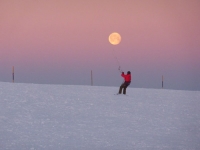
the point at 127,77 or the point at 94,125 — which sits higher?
the point at 127,77

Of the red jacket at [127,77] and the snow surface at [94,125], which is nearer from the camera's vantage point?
the snow surface at [94,125]

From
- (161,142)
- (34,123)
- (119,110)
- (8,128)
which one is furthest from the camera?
(119,110)

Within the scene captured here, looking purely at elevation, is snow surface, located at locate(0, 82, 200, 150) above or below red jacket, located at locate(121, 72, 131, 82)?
below

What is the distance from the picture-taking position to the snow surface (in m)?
9.80

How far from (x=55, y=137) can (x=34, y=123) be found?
76.0 inches

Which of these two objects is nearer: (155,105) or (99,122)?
(99,122)

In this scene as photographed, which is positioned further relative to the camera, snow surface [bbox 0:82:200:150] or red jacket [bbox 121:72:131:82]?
red jacket [bbox 121:72:131:82]

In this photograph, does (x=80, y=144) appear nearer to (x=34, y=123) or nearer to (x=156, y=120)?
(x=34, y=123)

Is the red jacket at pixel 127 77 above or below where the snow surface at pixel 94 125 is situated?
above

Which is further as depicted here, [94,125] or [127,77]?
[127,77]

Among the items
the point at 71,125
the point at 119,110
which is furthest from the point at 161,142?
the point at 119,110

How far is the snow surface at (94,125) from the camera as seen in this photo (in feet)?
32.2

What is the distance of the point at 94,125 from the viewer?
11984mm

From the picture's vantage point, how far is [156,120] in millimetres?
13367
